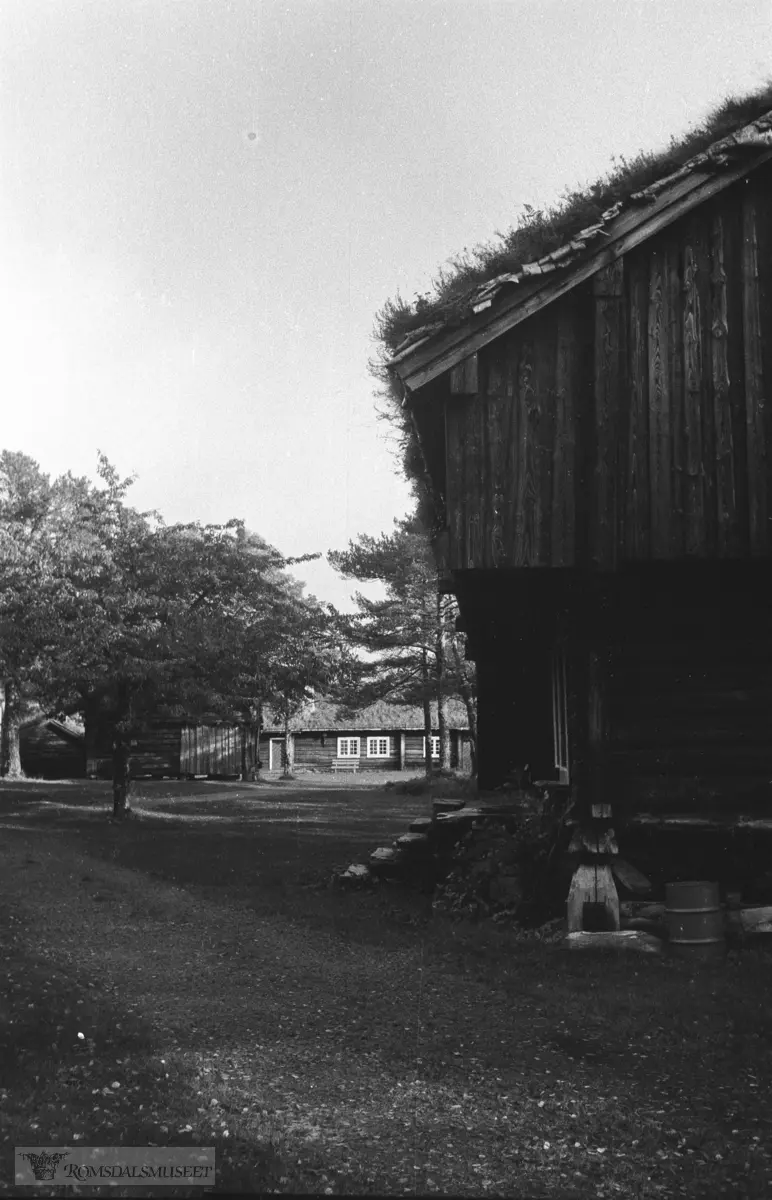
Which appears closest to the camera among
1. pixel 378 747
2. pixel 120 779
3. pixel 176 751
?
pixel 120 779

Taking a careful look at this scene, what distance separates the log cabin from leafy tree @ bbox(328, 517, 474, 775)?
32.8 m

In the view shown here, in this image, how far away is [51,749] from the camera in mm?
50875

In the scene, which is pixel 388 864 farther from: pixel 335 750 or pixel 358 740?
pixel 335 750

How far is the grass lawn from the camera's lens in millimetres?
5570

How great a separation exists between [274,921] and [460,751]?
4994 centimetres

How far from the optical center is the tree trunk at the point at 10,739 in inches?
1687

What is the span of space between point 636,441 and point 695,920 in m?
5.26

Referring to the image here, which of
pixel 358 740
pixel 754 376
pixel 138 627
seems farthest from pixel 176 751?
pixel 754 376

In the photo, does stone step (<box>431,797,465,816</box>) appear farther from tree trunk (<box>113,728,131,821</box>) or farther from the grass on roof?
tree trunk (<box>113,728,131,821</box>)

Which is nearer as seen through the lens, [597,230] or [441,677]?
[597,230]

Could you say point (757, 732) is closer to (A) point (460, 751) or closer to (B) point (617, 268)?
(B) point (617, 268)

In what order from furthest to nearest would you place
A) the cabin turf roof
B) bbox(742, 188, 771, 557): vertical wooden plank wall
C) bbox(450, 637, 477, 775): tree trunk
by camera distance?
the cabin turf roof → bbox(450, 637, 477, 775): tree trunk → bbox(742, 188, 771, 557): vertical wooden plank wall

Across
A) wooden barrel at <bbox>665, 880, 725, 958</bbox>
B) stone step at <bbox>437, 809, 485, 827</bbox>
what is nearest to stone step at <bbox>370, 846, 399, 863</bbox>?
stone step at <bbox>437, 809, 485, 827</bbox>

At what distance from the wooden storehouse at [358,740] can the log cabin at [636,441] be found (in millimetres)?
50631
